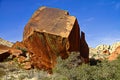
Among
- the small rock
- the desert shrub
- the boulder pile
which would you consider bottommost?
the desert shrub

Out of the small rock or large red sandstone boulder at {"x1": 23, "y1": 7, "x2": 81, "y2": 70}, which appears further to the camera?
the small rock

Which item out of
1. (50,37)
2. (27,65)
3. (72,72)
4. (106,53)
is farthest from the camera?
(106,53)

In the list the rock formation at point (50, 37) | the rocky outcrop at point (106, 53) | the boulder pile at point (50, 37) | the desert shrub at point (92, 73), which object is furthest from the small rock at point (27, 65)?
the rocky outcrop at point (106, 53)

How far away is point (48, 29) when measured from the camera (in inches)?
886

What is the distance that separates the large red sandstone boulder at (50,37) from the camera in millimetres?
22094

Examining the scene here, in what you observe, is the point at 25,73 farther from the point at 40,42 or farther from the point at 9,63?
the point at 9,63

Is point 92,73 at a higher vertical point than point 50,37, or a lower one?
lower

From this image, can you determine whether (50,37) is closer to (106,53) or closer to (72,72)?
(72,72)

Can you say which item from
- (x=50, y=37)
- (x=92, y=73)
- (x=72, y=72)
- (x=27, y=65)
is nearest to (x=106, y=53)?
(x=27, y=65)

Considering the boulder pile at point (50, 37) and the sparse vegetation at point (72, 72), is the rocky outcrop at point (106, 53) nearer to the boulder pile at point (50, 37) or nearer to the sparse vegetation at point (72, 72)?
the boulder pile at point (50, 37)

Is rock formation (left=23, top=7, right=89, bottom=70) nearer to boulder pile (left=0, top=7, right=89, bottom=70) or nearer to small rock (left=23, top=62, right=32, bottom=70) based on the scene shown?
boulder pile (left=0, top=7, right=89, bottom=70)

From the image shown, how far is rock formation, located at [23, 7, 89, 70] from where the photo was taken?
22.1 m

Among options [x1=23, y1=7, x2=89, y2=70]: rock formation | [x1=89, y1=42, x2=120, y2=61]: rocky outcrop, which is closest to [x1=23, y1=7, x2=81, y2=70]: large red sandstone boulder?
[x1=23, y1=7, x2=89, y2=70]: rock formation

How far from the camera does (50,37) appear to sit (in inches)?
870
